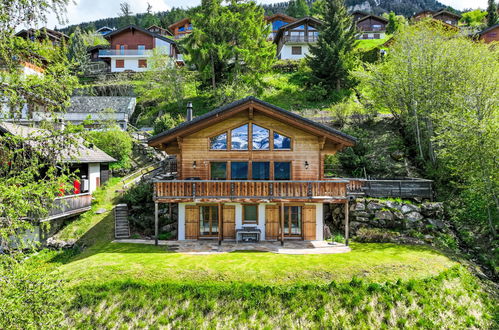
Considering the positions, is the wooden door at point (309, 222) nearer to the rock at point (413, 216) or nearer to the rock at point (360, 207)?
the rock at point (360, 207)

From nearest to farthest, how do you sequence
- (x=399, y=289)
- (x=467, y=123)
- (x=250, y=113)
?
(x=399, y=289) → (x=467, y=123) → (x=250, y=113)

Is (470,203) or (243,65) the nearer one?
(470,203)

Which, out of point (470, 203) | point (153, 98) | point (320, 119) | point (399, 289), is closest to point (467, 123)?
point (470, 203)

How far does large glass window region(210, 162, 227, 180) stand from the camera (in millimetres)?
16188

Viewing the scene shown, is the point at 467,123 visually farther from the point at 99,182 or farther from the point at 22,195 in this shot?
the point at 99,182

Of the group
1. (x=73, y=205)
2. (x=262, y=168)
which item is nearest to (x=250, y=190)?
(x=262, y=168)

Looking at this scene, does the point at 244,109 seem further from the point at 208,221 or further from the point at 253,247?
the point at 253,247

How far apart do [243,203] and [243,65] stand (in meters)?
21.7

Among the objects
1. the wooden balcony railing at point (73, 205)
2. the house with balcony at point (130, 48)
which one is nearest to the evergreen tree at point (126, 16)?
the house with balcony at point (130, 48)

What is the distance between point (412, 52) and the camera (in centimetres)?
2127

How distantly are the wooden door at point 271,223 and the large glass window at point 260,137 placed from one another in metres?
3.30

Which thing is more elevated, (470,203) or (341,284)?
(470,203)

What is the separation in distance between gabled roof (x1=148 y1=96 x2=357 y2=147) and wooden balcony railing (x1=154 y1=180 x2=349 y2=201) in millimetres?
2524

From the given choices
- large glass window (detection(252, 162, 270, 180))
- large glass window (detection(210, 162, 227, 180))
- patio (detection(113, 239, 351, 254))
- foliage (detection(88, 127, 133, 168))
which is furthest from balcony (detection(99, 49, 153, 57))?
patio (detection(113, 239, 351, 254))
